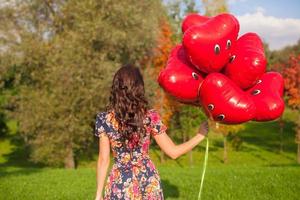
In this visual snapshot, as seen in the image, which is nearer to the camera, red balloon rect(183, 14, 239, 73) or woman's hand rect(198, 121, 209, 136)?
woman's hand rect(198, 121, 209, 136)

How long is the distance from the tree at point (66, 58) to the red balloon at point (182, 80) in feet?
57.0

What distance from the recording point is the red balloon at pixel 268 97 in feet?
18.1

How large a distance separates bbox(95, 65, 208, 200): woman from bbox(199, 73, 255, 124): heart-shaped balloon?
0.28m

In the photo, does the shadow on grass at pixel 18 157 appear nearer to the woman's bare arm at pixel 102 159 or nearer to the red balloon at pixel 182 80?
the red balloon at pixel 182 80

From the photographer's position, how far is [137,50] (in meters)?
25.3

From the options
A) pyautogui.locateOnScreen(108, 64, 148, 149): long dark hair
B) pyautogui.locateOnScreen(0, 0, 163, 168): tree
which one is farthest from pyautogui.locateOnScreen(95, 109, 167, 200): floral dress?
pyautogui.locateOnScreen(0, 0, 163, 168): tree

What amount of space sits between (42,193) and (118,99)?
23.4 ft

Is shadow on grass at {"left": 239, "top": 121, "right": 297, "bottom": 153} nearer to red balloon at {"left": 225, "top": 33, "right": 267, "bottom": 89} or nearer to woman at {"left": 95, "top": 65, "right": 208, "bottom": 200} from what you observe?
red balloon at {"left": 225, "top": 33, "right": 267, "bottom": 89}

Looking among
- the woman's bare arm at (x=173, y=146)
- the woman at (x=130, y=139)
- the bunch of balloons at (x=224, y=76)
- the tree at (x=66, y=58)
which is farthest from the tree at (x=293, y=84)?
the woman at (x=130, y=139)

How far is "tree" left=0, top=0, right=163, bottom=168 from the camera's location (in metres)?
23.2

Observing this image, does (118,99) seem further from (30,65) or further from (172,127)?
(172,127)

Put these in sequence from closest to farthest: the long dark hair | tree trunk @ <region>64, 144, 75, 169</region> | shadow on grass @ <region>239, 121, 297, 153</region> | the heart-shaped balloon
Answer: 1. the long dark hair
2. the heart-shaped balloon
3. tree trunk @ <region>64, 144, 75, 169</region>
4. shadow on grass @ <region>239, 121, 297, 153</region>

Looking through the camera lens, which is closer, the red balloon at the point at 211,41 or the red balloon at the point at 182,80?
the red balloon at the point at 211,41

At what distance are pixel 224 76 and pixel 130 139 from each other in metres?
1.39
